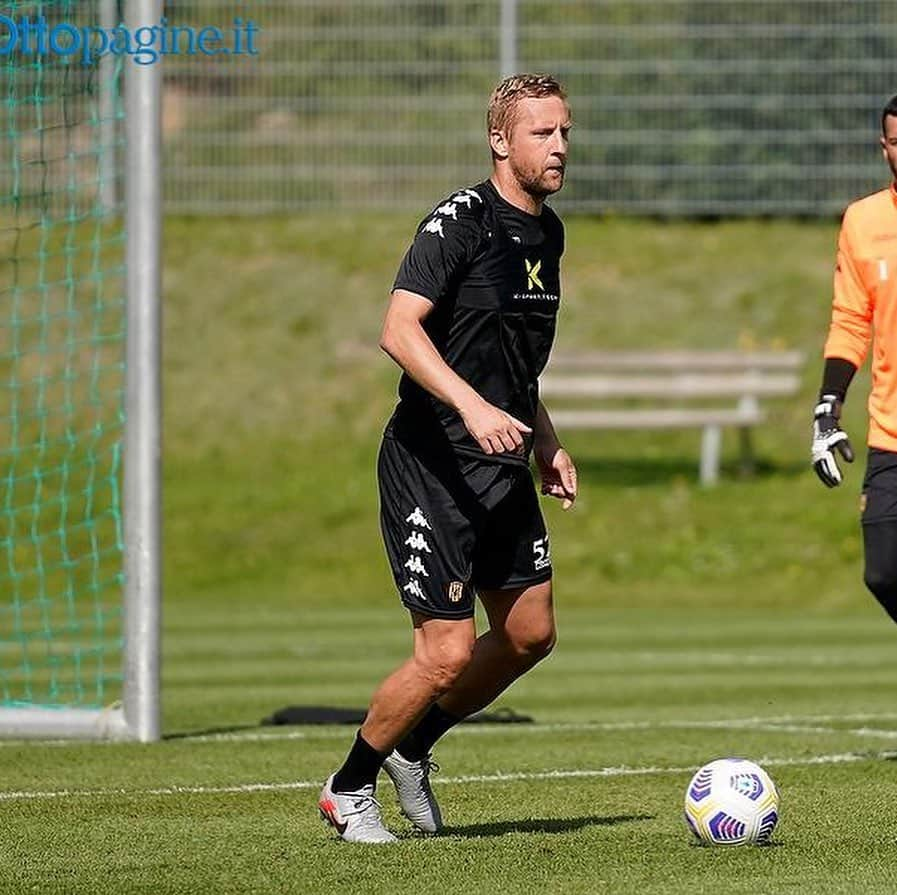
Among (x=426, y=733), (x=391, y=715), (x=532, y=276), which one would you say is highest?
(x=532, y=276)

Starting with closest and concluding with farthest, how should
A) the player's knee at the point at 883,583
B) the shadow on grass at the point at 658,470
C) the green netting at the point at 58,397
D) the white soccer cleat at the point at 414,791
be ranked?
1. the white soccer cleat at the point at 414,791
2. the player's knee at the point at 883,583
3. the green netting at the point at 58,397
4. the shadow on grass at the point at 658,470

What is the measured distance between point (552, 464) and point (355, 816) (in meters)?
1.39

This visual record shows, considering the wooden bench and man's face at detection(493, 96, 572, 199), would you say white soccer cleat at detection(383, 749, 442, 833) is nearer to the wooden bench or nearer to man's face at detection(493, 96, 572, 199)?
man's face at detection(493, 96, 572, 199)

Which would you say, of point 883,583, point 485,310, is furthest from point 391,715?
point 883,583

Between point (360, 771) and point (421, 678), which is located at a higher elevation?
point (421, 678)

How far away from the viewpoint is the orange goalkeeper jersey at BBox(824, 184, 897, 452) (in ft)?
29.1

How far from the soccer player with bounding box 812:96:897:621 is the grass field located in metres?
0.98

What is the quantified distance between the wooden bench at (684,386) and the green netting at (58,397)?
4.84 meters

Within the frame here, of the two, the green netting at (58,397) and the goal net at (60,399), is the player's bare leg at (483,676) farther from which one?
the green netting at (58,397)

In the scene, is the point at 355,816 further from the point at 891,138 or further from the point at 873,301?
the point at 891,138

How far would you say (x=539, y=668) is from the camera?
14.8m

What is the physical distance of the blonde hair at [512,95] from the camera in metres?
7.01

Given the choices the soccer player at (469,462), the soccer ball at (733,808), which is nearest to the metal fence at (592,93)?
the soccer player at (469,462)

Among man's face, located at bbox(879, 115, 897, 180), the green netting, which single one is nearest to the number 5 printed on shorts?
man's face, located at bbox(879, 115, 897, 180)
